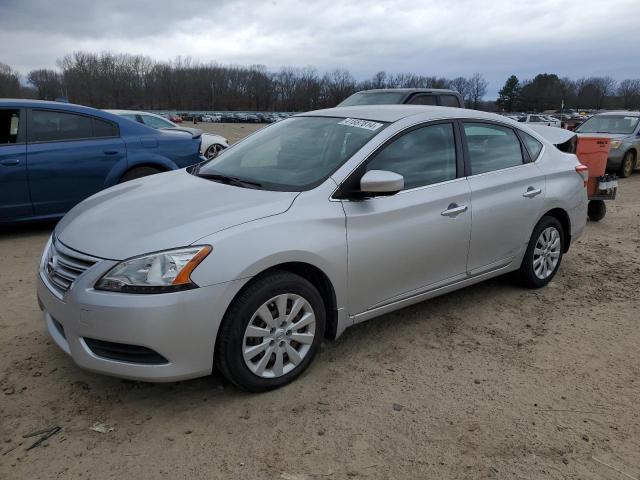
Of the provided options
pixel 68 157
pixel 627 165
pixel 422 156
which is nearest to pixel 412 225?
pixel 422 156

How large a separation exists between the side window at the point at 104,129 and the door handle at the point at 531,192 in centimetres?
478

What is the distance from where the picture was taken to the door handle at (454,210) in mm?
3747

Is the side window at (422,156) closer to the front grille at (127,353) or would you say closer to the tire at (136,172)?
the front grille at (127,353)

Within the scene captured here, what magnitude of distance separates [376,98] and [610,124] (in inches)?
280

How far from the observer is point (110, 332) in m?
2.64

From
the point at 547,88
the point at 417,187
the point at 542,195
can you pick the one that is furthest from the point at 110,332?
the point at 547,88

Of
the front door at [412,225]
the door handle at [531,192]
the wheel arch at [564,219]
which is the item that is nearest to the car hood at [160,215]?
the front door at [412,225]

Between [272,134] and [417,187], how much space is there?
129 centimetres

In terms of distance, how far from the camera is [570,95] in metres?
103

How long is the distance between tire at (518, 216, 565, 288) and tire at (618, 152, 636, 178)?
361 inches

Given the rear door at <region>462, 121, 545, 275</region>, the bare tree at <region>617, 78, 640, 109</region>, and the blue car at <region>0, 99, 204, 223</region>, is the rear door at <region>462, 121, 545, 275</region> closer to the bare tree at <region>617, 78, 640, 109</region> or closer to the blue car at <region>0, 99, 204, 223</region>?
the blue car at <region>0, 99, 204, 223</region>

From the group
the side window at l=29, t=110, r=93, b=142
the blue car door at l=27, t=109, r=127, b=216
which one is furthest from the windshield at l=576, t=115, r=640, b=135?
the side window at l=29, t=110, r=93, b=142

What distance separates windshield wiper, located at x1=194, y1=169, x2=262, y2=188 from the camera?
3449mm

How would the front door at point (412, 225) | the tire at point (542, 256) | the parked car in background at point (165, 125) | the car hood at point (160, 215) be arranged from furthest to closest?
the parked car in background at point (165, 125), the tire at point (542, 256), the front door at point (412, 225), the car hood at point (160, 215)
